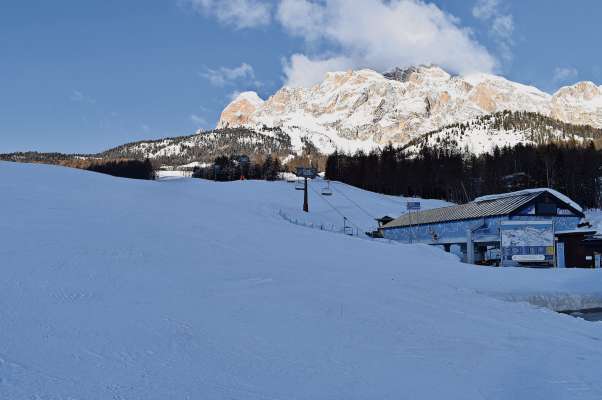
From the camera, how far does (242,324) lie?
948 centimetres

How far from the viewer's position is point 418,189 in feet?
376

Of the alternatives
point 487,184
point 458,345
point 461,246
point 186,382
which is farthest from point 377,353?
point 487,184

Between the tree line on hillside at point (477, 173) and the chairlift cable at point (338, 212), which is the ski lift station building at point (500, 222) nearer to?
the chairlift cable at point (338, 212)

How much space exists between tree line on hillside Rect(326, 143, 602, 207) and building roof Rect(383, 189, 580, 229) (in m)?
45.7

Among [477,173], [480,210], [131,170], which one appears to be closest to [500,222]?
[480,210]

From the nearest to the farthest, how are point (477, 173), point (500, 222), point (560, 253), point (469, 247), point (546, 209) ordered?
1. point (500, 222)
2. point (546, 209)
3. point (560, 253)
4. point (469, 247)
5. point (477, 173)

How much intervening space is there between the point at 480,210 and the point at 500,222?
4.36m

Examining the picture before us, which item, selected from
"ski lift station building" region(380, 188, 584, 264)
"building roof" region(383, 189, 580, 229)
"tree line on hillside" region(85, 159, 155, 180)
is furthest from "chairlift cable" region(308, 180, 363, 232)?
"tree line on hillside" region(85, 159, 155, 180)

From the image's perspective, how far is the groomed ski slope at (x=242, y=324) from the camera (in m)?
6.55

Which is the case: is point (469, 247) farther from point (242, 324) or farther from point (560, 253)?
point (242, 324)

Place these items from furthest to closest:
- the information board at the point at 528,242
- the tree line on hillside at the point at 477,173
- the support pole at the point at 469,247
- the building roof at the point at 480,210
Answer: the tree line on hillside at the point at 477,173 < the support pole at the point at 469,247 < the building roof at the point at 480,210 < the information board at the point at 528,242

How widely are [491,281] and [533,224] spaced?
533 inches

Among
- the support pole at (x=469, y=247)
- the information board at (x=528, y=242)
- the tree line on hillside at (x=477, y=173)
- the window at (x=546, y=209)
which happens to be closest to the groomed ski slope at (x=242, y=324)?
the information board at (x=528, y=242)

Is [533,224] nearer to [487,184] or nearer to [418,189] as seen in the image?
[487,184]
